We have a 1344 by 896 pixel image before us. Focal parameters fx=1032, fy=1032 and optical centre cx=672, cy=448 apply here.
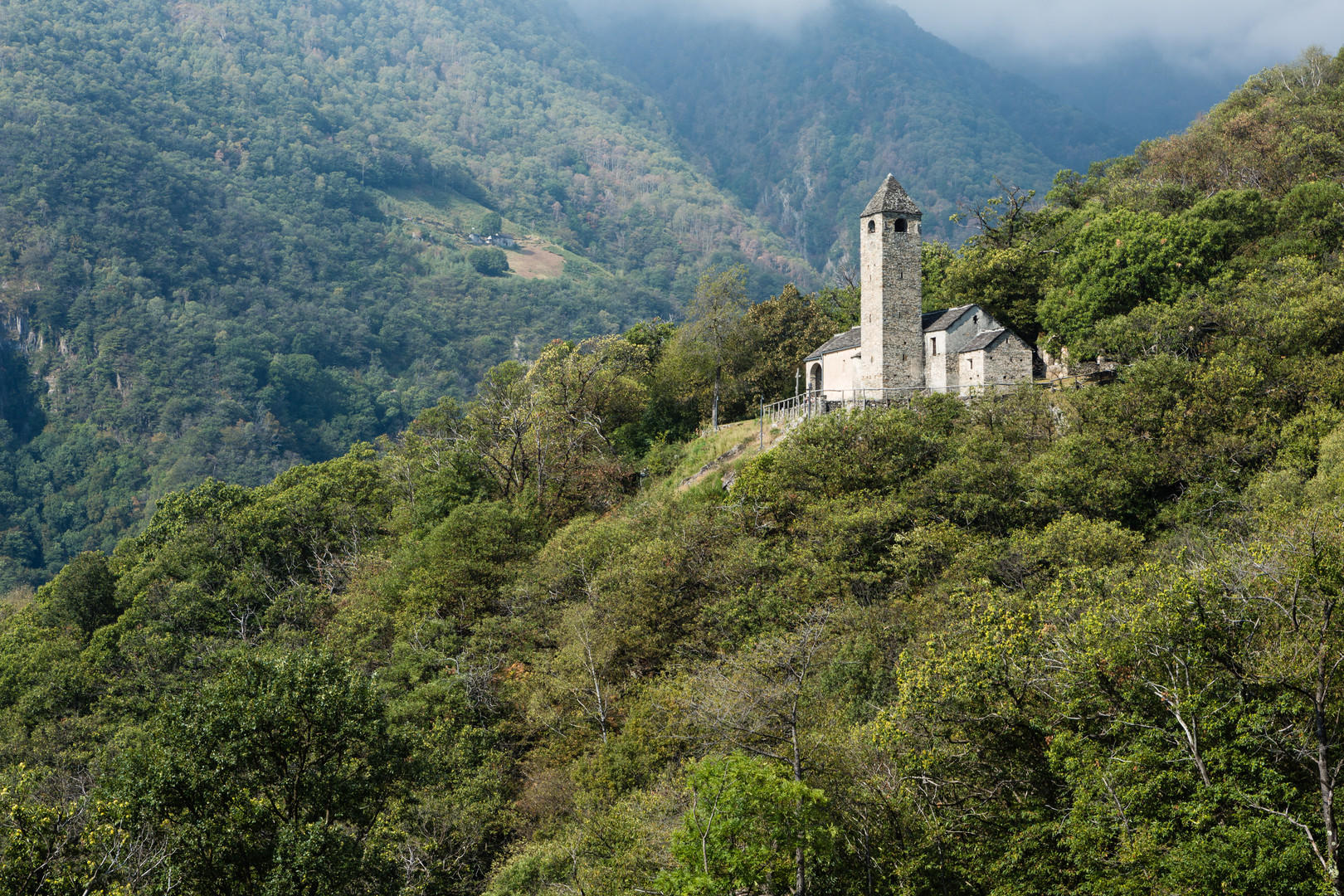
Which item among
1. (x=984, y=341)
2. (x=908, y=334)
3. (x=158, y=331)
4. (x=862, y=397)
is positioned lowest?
(x=862, y=397)

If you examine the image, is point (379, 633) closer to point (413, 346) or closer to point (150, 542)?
point (150, 542)

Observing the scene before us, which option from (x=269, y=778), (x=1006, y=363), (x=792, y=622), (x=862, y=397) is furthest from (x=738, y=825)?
(x=1006, y=363)

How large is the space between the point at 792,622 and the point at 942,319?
19373mm

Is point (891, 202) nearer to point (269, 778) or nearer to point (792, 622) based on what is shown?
point (792, 622)

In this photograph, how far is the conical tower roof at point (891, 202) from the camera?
47.4m

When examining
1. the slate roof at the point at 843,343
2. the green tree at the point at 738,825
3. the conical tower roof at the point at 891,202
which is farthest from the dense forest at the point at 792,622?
the conical tower roof at the point at 891,202

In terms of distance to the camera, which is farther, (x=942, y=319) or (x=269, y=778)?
(x=942, y=319)

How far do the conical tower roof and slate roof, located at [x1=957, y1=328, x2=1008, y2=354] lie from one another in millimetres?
6573

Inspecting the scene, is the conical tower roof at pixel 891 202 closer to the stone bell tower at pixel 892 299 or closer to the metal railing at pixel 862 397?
the stone bell tower at pixel 892 299

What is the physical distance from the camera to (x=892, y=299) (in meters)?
46.9

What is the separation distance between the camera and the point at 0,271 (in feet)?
526

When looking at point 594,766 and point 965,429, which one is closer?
point 594,766

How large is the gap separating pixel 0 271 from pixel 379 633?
494 ft

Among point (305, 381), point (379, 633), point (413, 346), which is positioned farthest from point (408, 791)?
point (413, 346)
